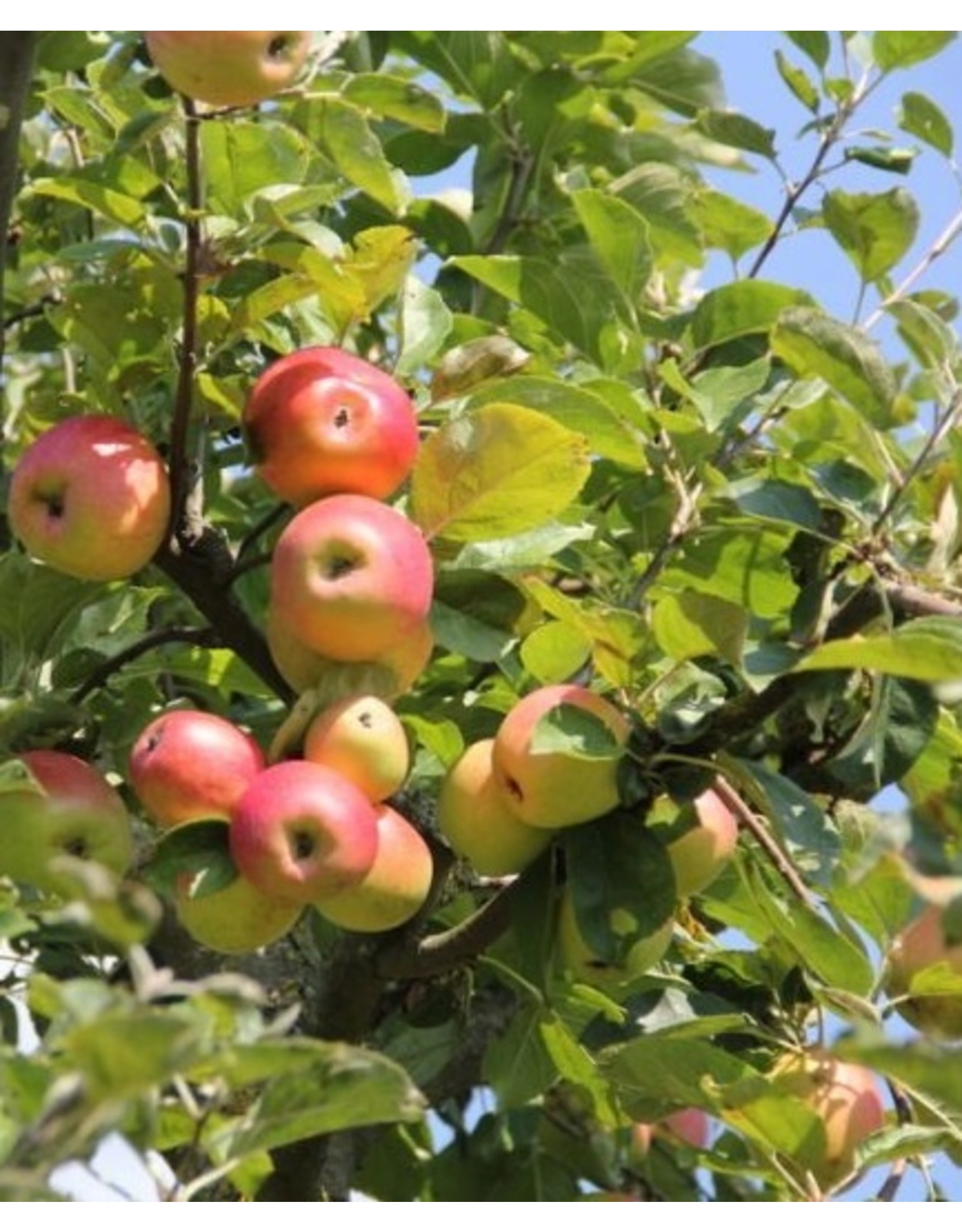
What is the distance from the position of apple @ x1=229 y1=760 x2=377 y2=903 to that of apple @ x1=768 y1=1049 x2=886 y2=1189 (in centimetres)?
29

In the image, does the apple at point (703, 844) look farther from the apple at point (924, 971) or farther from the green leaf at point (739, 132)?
the green leaf at point (739, 132)

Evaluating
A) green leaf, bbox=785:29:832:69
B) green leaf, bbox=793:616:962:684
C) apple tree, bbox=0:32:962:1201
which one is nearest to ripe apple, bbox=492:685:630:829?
apple tree, bbox=0:32:962:1201

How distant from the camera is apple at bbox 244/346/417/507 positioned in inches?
61.2

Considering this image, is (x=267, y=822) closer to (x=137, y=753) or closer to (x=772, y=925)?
(x=137, y=753)

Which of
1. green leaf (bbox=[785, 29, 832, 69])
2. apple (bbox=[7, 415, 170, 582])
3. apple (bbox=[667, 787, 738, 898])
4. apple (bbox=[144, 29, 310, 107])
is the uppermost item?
apple (bbox=[144, 29, 310, 107])

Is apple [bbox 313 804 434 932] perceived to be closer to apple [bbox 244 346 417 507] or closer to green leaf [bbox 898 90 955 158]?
apple [bbox 244 346 417 507]

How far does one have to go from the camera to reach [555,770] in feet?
4.92

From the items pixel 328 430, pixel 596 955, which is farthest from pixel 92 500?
pixel 596 955

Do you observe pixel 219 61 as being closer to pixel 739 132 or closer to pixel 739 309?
pixel 739 309

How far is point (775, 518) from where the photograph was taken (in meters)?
1.53

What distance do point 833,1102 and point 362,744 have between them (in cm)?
39

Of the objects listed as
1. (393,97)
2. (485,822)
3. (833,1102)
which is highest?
(393,97)

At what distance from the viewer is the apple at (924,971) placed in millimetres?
1636

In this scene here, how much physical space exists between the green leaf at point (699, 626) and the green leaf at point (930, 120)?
23.9 inches
